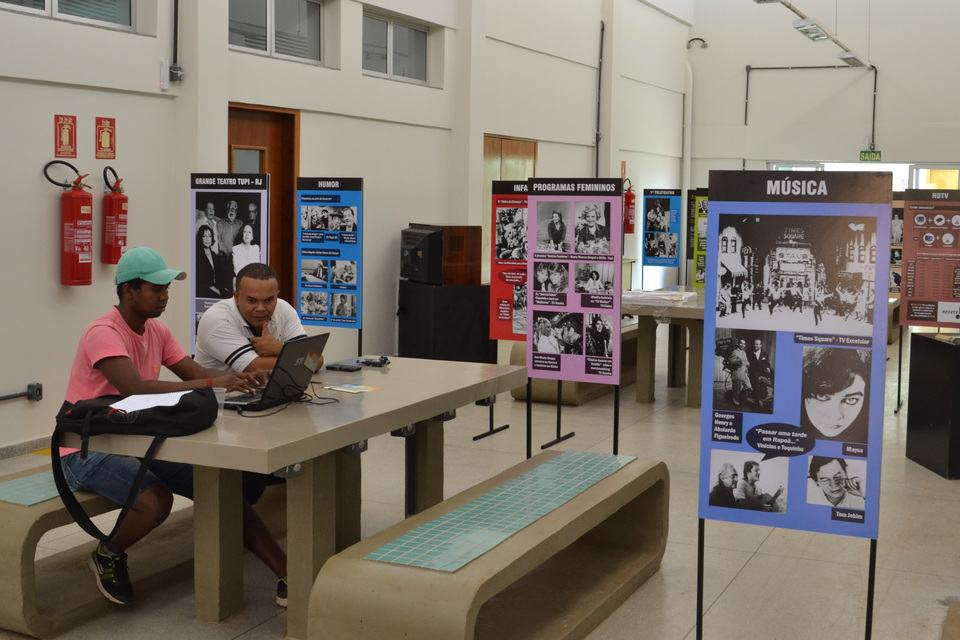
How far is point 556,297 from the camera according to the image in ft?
18.8

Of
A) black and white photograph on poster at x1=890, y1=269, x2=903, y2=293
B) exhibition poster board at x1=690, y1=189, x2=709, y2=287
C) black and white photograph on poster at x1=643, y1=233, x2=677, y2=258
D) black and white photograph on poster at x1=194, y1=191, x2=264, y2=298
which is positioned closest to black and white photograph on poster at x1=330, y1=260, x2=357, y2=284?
black and white photograph on poster at x1=194, y1=191, x2=264, y2=298

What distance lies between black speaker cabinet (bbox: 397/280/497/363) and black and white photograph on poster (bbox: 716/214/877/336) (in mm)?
5961

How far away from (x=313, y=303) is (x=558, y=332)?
2.34 meters

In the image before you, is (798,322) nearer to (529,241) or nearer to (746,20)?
(529,241)

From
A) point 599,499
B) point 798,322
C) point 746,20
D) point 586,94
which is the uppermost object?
point 746,20

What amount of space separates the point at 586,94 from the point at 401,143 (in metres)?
5.14

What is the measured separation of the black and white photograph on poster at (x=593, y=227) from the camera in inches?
219

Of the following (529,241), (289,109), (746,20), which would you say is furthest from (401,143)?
(746,20)

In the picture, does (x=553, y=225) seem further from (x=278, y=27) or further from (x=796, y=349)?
(x=278, y=27)

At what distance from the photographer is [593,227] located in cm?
561

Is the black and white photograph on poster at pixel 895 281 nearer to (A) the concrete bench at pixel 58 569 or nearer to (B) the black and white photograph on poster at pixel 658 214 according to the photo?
(B) the black and white photograph on poster at pixel 658 214

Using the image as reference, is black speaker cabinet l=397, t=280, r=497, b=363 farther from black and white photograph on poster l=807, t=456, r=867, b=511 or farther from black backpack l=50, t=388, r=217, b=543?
black and white photograph on poster l=807, t=456, r=867, b=511

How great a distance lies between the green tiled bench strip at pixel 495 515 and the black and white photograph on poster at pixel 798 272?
3.37 feet

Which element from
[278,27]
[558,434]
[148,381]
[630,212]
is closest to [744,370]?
[148,381]
